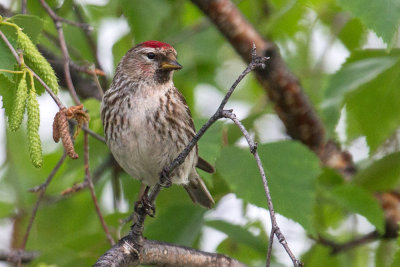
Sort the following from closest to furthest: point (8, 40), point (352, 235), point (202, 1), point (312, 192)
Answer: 1. point (8, 40)
2. point (312, 192)
3. point (202, 1)
4. point (352, 235)

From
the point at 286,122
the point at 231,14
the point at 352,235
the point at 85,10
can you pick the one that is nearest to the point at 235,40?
the point at 231,14

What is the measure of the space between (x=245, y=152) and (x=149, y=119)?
0.62 m

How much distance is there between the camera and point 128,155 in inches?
159

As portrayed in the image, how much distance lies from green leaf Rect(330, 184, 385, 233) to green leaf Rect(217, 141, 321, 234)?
389 mm

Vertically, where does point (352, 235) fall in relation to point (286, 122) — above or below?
below

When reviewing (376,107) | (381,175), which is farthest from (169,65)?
(381,175)

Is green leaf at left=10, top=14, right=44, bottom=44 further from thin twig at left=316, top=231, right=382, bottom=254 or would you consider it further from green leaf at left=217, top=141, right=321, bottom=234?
thin twig at left=316, top=231, right=382, bottom=254

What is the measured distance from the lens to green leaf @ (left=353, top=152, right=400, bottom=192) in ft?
14.4

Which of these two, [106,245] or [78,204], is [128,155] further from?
[78,204]

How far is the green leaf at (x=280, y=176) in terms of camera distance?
11.5 feet

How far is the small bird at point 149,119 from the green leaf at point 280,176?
351mm

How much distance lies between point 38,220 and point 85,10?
5.29 feet

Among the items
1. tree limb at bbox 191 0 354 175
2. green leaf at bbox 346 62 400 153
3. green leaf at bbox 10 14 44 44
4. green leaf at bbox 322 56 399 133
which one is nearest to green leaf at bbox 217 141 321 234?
green leaf at bbox 322 56 399 133

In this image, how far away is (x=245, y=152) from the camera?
148 inches
